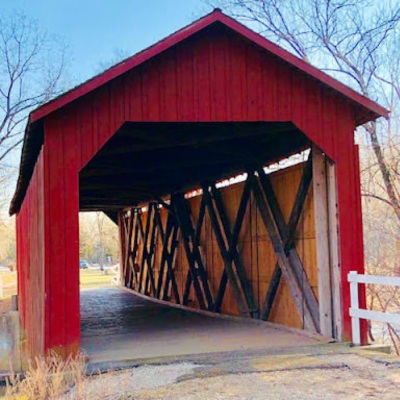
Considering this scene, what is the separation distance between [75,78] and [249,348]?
909 inches

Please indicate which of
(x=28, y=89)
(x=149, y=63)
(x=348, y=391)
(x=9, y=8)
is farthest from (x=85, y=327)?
(x=9, y=8)

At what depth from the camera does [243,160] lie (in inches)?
368

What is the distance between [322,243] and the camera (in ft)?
24.1

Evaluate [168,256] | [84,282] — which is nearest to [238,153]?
[168,256]

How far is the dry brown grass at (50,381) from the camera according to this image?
5004 millimetres

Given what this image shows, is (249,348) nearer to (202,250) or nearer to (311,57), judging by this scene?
(202,250)

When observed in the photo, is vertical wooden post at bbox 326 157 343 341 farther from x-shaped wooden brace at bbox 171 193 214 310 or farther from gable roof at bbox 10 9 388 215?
x-shaped wooden brace at bbox 171 193 214 310

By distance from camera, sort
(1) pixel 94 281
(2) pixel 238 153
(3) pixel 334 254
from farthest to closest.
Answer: (1) pixel 94 281 → (2) pixel 238 153 → (3) pixel 334 254

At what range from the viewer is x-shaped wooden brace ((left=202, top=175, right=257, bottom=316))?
9.66 metres

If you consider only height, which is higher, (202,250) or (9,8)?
(9,8)

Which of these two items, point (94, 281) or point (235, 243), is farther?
point (94, 281)

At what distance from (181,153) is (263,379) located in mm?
5417

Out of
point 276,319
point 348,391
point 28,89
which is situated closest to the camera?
point 348,391

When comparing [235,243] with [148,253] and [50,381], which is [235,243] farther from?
[148,253]
